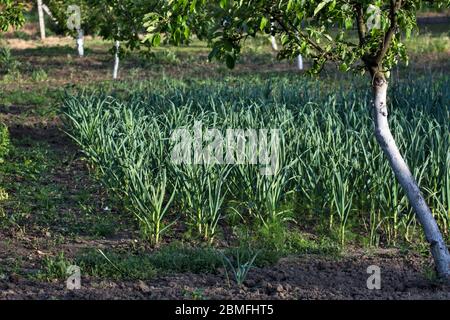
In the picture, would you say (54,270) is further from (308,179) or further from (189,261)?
(308,179)

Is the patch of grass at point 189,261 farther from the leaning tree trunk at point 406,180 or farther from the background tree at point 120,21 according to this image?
the background tree at point 120,21

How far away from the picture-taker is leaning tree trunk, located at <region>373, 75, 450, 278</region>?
5.03 meters

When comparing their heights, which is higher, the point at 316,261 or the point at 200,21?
the point at 200,21

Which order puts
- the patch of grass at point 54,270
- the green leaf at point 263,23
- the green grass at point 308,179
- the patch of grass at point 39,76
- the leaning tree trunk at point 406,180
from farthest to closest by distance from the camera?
the patch of grass at point 39,76 < the green grass at point 308,179 < the patch of grass at point 54,270 < the leaning tree trunk at point 406,180 < the green leaf at point 263,23

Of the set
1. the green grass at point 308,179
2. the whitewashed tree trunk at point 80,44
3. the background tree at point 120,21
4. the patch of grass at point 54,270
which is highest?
the background tree at point 120,21

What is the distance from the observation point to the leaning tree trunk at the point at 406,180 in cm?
503

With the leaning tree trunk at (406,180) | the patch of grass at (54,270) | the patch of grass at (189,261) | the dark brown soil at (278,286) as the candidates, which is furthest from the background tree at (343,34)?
the patch of grass at (54,270)

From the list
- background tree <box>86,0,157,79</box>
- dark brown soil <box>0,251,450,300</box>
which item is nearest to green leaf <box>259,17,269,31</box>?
dark brown soil <box>0,251,450,300</box>

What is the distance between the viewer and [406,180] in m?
5.02

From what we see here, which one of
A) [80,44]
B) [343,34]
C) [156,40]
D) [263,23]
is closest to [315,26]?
[343,34]

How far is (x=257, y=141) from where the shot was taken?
6.63 metres

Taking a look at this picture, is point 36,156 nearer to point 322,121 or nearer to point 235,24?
point 322,121

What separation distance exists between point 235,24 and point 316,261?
4.93 ft

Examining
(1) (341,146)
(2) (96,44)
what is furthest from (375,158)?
(2) (96,44)
